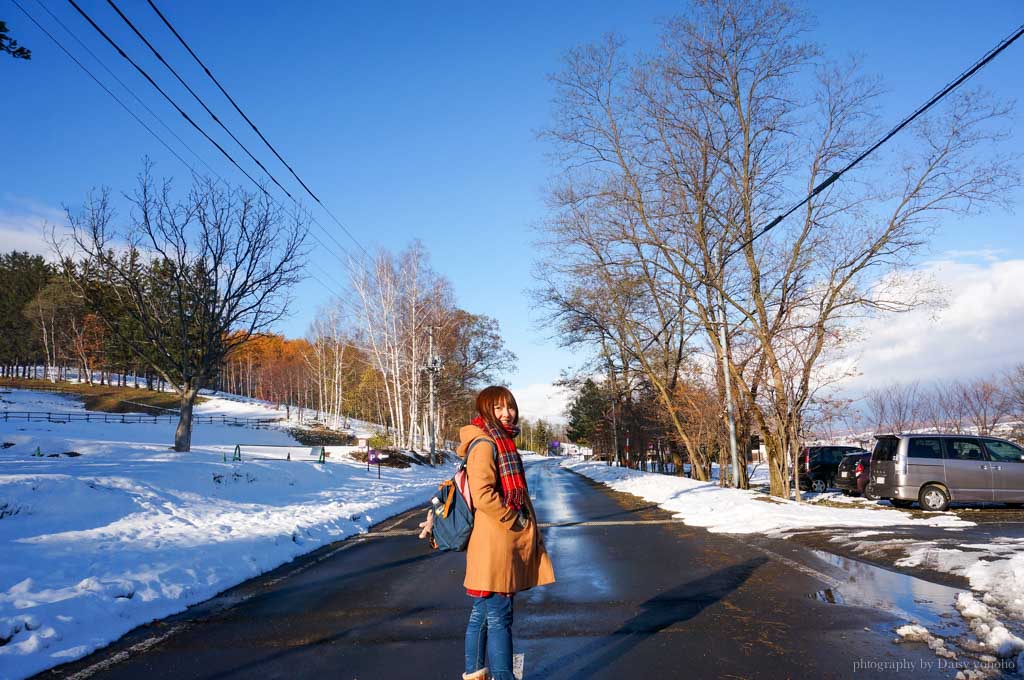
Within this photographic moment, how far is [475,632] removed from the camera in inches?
157

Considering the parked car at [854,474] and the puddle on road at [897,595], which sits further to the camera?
the parked car at [854,474]

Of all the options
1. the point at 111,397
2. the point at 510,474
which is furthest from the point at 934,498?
the point at 111,397

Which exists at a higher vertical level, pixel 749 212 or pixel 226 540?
pixel 749 212

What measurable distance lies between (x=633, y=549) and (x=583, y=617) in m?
4.18

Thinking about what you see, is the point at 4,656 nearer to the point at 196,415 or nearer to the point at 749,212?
the point at 749,212

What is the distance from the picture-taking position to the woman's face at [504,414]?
4043 millimetres

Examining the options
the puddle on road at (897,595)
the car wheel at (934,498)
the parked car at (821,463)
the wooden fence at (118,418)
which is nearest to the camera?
the puddle on road at (897,595)

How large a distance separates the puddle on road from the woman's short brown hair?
12.8 feet

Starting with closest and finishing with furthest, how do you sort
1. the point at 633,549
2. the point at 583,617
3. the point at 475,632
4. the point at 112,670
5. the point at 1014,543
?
the point at 475,632, the point at 112,670, the point at 583,617, the point at 1014,543, the point at 633,549

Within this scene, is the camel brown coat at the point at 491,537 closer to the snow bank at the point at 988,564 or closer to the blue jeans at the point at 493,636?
the blue jeans at the point at 493,636

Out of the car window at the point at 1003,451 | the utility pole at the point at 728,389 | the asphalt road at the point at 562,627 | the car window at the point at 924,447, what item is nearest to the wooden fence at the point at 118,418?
the utility pole at the point at 728,389

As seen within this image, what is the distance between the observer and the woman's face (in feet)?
13.3

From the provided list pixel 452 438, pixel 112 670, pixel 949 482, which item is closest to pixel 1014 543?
pixel 949 482

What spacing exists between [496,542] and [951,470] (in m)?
14.4
